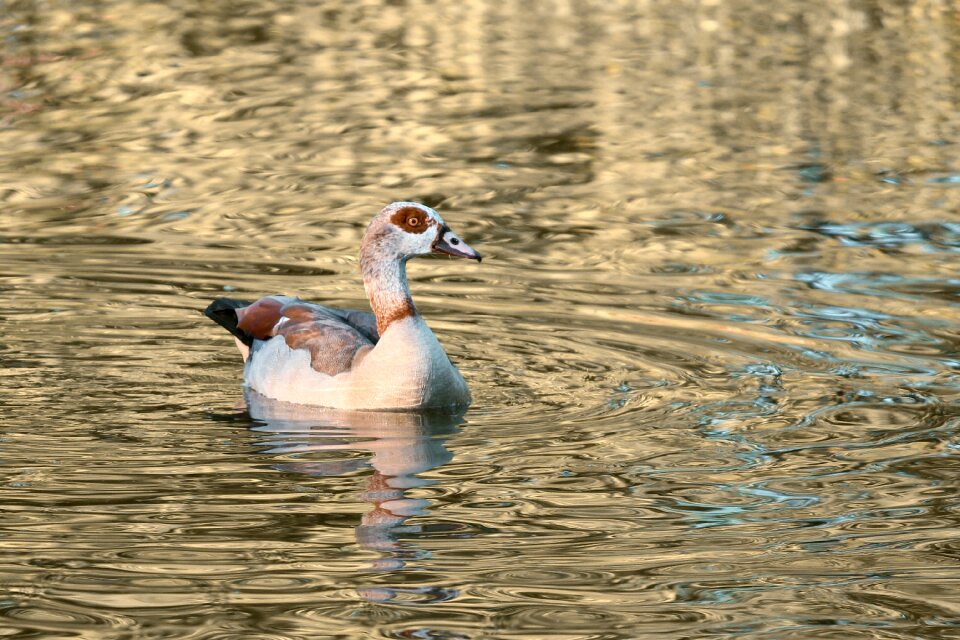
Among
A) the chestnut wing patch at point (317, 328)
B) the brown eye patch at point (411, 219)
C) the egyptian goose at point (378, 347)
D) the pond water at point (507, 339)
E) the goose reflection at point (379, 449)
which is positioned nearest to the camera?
the pond water at point (507, 339)

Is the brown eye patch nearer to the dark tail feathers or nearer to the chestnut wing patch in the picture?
the chestnut wing patch

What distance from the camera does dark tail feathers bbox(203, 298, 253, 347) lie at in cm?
1215

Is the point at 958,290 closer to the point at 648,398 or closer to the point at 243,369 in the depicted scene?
the point at 648,398

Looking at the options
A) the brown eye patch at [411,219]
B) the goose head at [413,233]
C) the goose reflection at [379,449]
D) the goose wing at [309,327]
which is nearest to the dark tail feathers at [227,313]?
the goose wing at [309,327]

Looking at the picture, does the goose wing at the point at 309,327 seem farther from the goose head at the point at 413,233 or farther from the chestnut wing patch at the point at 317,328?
the goose head at the point at 413,233

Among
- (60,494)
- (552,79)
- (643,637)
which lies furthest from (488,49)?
(643,637)

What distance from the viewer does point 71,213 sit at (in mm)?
16750

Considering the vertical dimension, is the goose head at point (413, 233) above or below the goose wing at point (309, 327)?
above

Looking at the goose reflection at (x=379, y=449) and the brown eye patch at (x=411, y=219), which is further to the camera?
the brown eye patch at (x=411, y=219)

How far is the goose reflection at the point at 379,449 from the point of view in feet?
27.9

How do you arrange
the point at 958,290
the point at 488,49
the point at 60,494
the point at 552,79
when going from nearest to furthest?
the point at 60,494 → the point at 958,290 → the point at 552,79 → the point at 488,49

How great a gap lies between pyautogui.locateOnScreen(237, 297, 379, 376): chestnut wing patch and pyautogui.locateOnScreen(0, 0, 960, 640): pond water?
45 centimetres

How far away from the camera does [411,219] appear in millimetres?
11242

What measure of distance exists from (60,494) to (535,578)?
2665 millimetres
